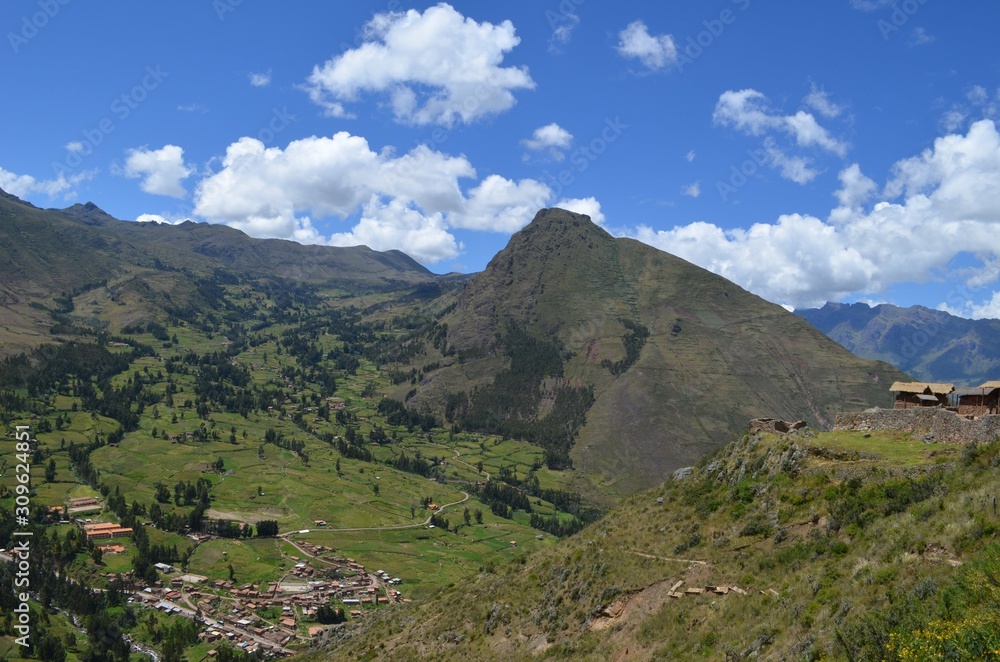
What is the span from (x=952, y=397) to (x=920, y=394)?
2.60 meters

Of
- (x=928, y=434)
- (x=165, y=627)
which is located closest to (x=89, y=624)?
(x=165, y=627)

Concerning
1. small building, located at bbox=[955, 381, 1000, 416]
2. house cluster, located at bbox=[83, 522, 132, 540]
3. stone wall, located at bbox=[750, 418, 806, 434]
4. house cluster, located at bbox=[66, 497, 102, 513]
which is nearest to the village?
house cluster, located at bbox=[83, 522, 132, 540]

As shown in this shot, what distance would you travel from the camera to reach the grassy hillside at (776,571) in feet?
67.0

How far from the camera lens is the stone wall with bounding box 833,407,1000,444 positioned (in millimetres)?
31656

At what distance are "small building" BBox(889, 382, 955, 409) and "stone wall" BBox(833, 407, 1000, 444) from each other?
464 centimetres

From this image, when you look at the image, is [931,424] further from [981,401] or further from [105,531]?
[105,531]

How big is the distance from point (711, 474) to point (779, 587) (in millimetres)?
19478

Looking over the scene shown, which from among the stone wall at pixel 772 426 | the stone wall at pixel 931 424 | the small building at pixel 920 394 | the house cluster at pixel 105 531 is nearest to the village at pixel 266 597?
the house cluster at pixel 105 531

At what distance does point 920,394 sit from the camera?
155 feet

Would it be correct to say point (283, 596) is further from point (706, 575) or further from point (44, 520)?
point (706, 575)

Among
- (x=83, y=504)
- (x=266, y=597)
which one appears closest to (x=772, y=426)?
(x=266, y=597)

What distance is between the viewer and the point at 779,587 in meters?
29.0

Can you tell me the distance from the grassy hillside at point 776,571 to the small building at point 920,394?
976cm

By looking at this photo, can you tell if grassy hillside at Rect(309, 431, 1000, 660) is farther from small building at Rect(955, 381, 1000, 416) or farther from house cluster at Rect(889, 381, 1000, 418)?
house cluster at Rect(889, 381, 1000, 418)
